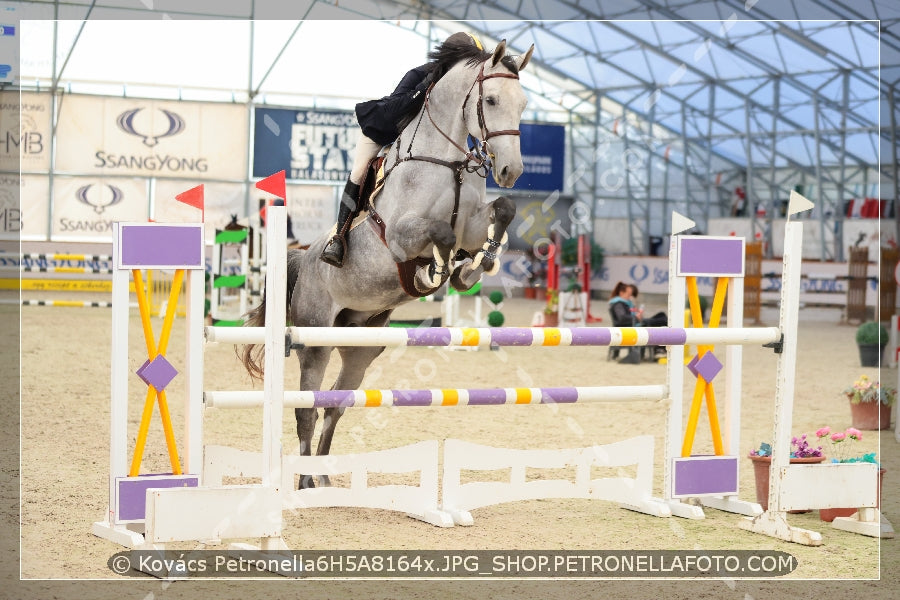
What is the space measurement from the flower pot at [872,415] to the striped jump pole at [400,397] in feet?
11.1

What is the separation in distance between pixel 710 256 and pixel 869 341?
6.05 metres

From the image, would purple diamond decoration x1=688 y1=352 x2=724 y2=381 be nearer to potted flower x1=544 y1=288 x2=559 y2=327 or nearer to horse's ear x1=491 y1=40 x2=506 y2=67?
horse's ear x1=491 y1=40 x2=506 y2=67

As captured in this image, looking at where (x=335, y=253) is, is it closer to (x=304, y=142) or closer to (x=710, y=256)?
(x=710, y=256)

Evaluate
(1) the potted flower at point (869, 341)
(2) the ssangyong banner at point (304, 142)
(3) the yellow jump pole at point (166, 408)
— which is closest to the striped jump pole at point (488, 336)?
(3) the yellow jump pole at point (166, 408)

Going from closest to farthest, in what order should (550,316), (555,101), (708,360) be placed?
(708,360) → (550,316) → (555,101)

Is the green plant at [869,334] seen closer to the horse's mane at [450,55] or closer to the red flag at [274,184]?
the horse's mane at [450,55]

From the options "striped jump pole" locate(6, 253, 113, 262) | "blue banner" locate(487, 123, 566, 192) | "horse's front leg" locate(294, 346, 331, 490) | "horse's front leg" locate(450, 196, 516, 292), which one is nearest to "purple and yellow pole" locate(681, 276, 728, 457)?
"horse's front leg" locate(450, 196, 516, 292)

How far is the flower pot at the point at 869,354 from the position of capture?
9.53m

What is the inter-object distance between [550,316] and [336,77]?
1127 cm

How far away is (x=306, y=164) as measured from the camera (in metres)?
21.6

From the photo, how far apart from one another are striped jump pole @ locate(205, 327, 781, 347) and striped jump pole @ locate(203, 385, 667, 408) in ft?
0.62

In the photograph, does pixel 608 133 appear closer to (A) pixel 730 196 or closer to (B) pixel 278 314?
(A) pixel 730 196

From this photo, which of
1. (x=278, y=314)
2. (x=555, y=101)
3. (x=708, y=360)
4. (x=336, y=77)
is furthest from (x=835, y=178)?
(x=278, y=314)

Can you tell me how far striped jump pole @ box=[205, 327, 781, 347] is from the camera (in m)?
3.23
